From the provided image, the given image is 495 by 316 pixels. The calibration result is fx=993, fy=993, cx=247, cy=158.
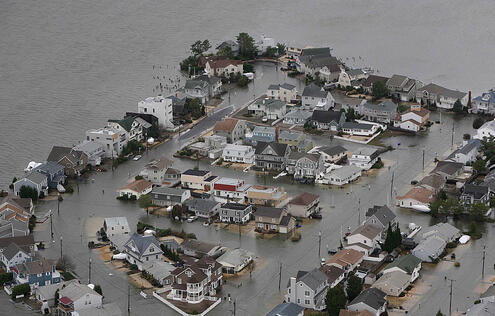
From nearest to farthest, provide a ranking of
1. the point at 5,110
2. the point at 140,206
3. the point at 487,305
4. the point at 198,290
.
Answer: the point at 487,305 < the point at 198,290 < the point at 140,206 < the point at 5,110

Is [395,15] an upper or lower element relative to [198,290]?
upper

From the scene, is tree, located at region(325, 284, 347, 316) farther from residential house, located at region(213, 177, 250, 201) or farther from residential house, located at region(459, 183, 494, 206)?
residential house, located at region(213, 177, 250, 201)

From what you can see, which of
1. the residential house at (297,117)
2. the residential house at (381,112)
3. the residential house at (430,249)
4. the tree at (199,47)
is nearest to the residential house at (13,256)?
the residential house at (430,249)

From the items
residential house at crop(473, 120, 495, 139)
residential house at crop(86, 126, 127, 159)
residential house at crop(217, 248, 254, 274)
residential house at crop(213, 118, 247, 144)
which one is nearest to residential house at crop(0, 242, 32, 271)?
residential house at crop(217, 248, 254, 274)

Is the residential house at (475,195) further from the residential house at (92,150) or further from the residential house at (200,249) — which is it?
the residential house at (92,150)

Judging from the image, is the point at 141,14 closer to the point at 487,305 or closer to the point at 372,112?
the point at 372,112

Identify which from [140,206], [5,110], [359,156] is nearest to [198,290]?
[140,206]

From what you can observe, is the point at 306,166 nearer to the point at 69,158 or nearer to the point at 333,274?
the point at 333,274
